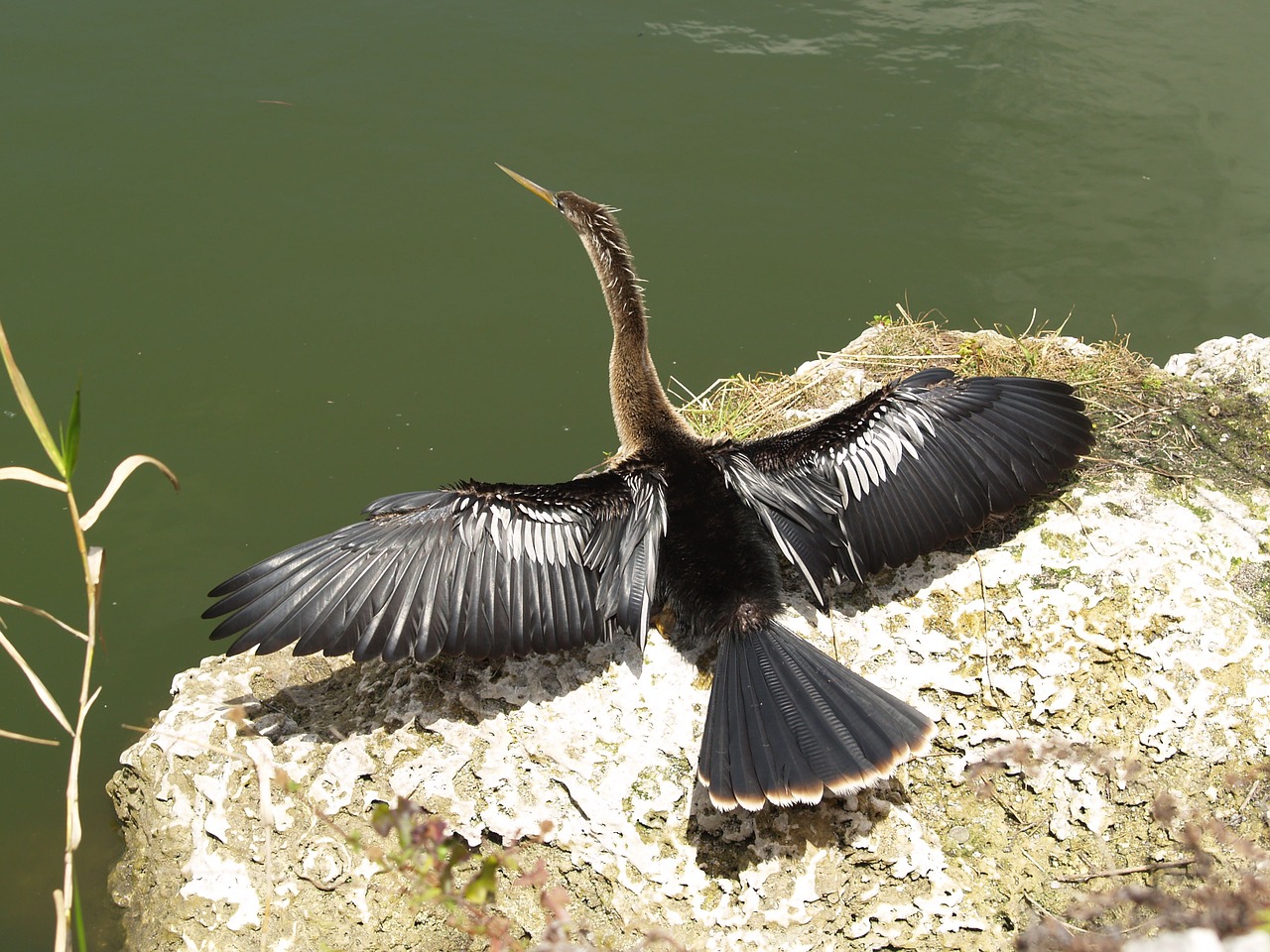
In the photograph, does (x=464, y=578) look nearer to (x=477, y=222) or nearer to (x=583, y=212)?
(x=583, y=212)

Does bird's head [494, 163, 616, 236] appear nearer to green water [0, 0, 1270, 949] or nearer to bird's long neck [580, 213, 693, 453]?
bird's long neck [580, 213, 693, 453]

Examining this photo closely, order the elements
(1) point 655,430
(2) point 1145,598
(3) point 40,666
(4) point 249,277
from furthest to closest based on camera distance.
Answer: (4) point 249,277 < (3) point 40,666 < (1) point 655,430 < (2) point 1145,598

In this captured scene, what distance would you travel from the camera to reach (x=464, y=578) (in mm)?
2934

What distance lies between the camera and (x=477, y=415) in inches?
203

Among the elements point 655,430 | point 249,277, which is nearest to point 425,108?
point 249,277

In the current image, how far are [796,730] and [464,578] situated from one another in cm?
102

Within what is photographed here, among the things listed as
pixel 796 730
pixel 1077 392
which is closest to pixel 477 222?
pixel 1077 392

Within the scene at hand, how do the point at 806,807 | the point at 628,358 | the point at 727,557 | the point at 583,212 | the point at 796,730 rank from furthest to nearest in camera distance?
the point at 583,212 < the point at 628,358 < the point at 727,557 < the point at 806,807 < the point at 796,730

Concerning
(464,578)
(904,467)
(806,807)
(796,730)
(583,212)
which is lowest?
(806,807)

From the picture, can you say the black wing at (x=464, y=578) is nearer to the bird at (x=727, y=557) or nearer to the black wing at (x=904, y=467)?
the bird at (x=727, y=557)

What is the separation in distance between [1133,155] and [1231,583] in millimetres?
4949

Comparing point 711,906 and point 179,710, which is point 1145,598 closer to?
point 711,906

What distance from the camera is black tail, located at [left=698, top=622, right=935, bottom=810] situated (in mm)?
2537

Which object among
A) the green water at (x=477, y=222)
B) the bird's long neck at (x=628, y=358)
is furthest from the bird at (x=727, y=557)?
the green water at (x=477, y=222)
